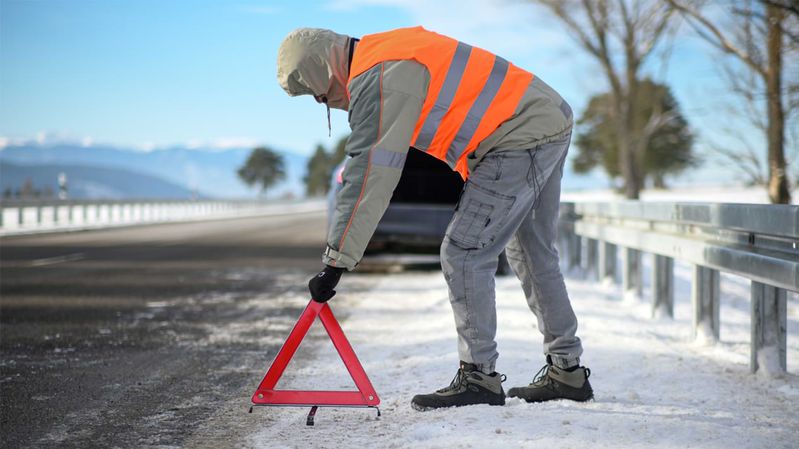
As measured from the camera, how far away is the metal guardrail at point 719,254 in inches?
148

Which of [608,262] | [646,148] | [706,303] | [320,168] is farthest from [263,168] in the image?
[706,303]

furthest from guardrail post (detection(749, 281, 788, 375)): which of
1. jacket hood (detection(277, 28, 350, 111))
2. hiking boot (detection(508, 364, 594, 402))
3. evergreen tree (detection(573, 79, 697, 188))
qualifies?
evergreen tree (detection(573, 79, 697, 188))

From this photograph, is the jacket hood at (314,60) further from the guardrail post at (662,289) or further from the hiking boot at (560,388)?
the guardrail post at (662,289)

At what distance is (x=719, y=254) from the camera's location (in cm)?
448

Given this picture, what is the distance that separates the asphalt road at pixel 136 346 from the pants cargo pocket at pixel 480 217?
1.26 metres

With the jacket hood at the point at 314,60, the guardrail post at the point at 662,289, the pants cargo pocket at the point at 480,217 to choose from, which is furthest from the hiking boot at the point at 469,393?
the guardrail post at the point at 662,289

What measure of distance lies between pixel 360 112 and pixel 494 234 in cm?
80

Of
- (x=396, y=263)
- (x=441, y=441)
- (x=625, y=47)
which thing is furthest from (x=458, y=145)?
(x=625, y=47)

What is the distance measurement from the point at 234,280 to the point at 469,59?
695 cm

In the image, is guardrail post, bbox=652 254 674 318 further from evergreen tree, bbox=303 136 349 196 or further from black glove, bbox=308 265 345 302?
evergreen tree, bbox=303 136 349 196

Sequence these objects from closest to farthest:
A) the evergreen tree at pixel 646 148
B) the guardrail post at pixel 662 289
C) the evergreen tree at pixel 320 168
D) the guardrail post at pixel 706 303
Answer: the guardrail post at pixel 706 303 < the guardrail post at pixel 662 289 < the evergreen tree at pixel 646 148 < the evergreen tree at pixel 320 168

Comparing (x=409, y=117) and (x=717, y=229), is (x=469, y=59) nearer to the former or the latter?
(x=409, y=117)

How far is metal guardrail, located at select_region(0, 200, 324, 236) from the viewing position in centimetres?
2406

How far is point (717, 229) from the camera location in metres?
4.69
